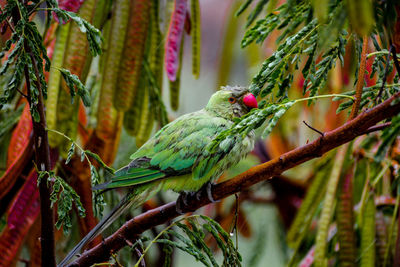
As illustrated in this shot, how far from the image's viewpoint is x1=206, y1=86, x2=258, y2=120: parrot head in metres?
1.80

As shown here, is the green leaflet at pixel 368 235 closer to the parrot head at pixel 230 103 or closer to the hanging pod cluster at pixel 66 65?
the parrot head at pixel 230 103

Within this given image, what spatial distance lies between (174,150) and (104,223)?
0.40 meters

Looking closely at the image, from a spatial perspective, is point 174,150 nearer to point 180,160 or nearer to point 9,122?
point 180,160

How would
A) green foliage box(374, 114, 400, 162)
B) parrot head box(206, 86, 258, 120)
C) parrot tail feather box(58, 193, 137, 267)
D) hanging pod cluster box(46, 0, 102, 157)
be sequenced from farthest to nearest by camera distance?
parrot head box(206, 86, 258, 120), hanging pod cluster box(46, 0, 102, 157), parrot tail feather box(58, 193, 137, 267), green foliage box(374, 114, 400, 162)

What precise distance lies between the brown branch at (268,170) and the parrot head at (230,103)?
0.57m

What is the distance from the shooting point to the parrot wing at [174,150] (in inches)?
59.2

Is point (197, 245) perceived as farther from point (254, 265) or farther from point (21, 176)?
point (254, 265)

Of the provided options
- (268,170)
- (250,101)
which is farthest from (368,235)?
(268,170)

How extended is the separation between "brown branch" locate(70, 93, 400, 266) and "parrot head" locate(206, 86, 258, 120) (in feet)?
1.87

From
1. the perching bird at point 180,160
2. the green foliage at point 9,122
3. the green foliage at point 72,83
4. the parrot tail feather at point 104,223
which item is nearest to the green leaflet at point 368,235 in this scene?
the perching bird at point 180,160

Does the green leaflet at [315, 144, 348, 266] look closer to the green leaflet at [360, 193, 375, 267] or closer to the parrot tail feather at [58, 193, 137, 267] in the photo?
the green leaflet at [360, 193, 375, 267]

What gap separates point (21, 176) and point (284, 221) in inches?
59.0

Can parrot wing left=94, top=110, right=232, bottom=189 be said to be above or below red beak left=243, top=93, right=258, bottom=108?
below

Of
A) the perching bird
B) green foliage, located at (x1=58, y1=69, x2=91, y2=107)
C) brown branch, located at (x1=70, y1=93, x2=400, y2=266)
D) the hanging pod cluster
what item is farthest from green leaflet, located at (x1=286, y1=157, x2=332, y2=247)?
green foliage, located at (x1=58, y1=69, x2=91, y2=107)
